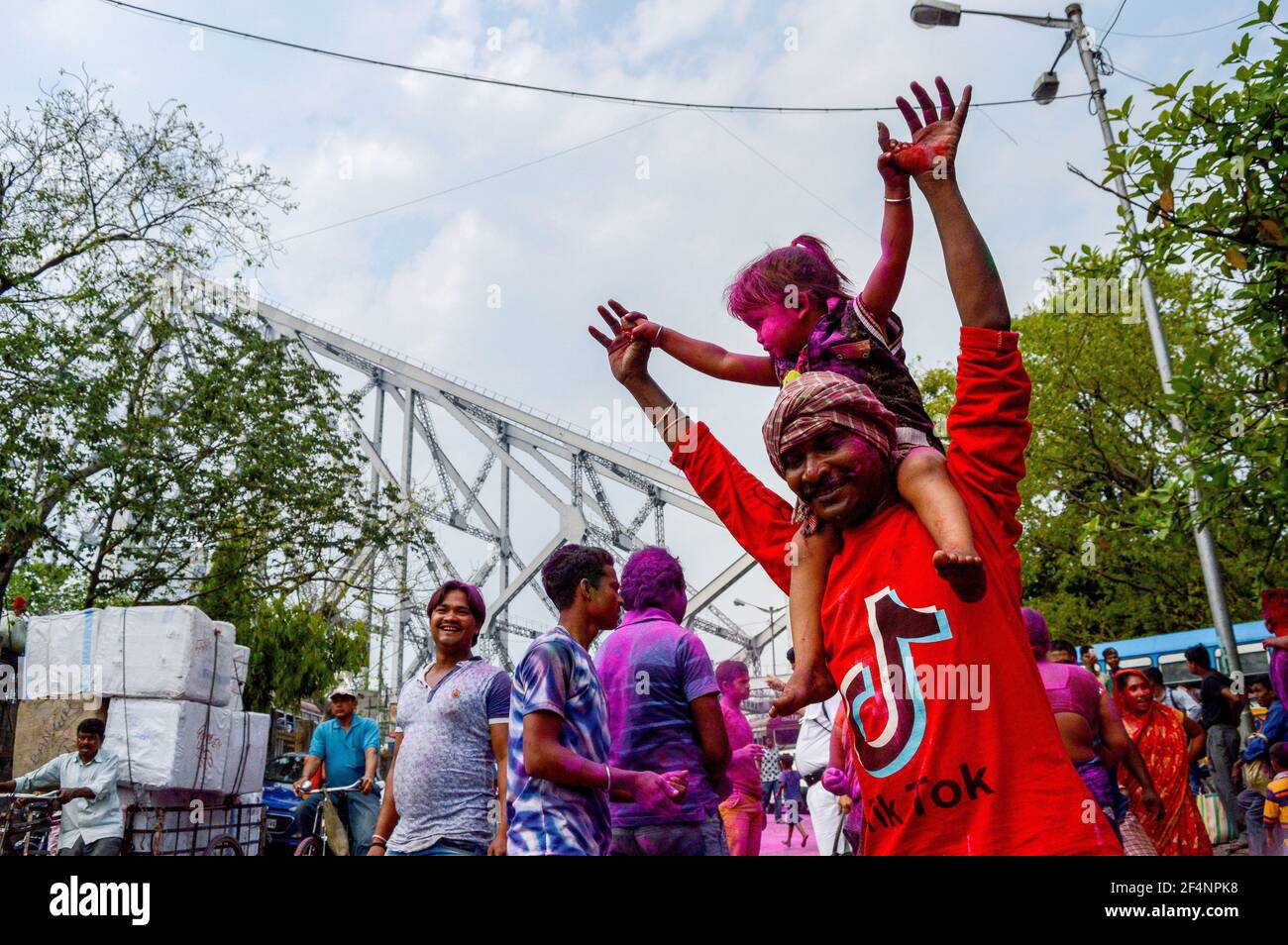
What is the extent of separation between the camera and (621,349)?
2.25m

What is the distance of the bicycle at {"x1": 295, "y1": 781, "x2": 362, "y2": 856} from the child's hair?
5751mm

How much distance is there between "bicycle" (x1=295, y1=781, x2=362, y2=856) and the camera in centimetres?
691

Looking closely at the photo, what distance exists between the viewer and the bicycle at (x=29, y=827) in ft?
20.7

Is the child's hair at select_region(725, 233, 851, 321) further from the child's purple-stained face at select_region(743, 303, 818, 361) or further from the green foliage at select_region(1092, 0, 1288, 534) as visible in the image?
the green foliage at select_region(1092, 0, 1288, 534)

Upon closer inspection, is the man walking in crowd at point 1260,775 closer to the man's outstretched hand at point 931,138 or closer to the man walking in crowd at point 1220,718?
the man walking in crowd at point 1220,718

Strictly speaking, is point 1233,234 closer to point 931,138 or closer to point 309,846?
point 931,138

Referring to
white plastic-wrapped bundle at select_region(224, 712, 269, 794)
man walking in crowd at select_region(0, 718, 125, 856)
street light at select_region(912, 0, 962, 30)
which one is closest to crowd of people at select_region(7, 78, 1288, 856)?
man walking in crowd at select_region(0, 718, 125, 856)

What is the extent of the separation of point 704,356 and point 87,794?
17.9ft

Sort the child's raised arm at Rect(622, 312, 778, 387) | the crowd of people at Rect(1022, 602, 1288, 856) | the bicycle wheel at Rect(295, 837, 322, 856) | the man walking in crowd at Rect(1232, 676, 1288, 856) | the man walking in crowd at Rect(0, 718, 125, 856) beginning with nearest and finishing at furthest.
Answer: the child's raised arm at Rect(622, 312, 778, 387) < the crowd of people at Rect(1022, 602, 1288, 856) < the man walking in crowd at Rect(1232, 676, 1288, 856) < the man walking in crowd at Rect(0, 718, 125, 856) < the bicycle wheel at Rect(295, 837, 322, 856)

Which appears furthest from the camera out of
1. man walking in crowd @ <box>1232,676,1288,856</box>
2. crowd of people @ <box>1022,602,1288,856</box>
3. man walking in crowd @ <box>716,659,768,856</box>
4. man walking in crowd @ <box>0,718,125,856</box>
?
man walking in crowd @ <box>0,718,125,856</box>

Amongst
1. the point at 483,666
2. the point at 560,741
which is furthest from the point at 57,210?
the point at 560,741

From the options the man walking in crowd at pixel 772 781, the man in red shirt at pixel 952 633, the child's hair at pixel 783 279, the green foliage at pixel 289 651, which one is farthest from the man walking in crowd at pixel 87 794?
the man walking in crowd at pixel 772 781

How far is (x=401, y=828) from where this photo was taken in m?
3.68
